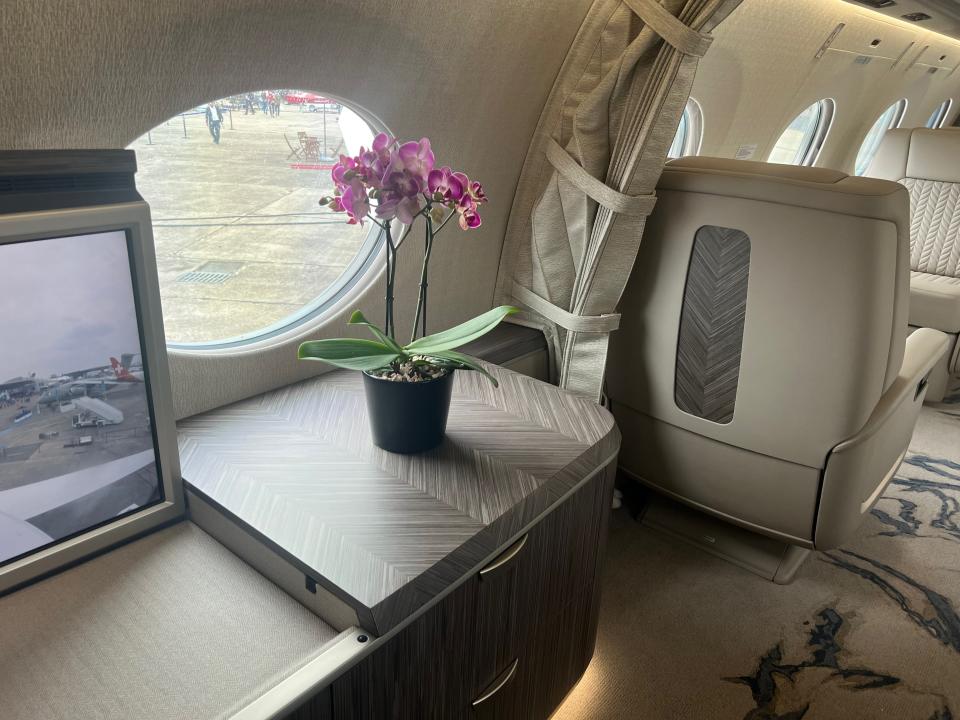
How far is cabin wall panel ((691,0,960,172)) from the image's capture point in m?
2.96

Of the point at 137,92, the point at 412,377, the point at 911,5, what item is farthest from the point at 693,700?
the point at 911,5

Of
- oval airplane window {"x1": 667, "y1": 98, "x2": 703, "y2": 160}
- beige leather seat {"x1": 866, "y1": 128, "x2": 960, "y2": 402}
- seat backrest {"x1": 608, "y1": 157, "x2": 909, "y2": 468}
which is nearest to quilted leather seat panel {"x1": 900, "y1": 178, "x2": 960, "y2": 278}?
beige leather seat {"x1": 866, "y1": 128, "x2": 960, "y2": 402}

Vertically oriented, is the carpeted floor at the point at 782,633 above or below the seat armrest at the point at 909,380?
below

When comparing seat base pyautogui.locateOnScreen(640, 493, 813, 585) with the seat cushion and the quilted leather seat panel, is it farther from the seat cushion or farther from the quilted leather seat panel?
the quilted leather seat panel

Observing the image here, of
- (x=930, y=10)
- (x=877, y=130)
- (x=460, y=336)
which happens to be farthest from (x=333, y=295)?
(x=877, y=130)

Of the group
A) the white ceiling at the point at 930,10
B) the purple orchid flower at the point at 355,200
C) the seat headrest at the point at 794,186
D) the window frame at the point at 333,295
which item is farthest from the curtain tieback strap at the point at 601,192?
the white ceiling at the point at 930,10

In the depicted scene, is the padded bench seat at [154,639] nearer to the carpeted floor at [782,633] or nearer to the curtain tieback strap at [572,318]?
the carpeted floor at [782,633]

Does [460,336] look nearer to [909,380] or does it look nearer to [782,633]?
[782,633]

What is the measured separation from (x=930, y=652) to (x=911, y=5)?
8.00ft

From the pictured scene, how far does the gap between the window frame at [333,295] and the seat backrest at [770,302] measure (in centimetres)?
75

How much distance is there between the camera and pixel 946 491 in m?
2.79

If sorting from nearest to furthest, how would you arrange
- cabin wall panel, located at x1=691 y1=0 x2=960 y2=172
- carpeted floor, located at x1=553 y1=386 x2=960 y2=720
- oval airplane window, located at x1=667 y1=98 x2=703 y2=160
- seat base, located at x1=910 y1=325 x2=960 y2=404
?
carpeted floor, located at x1=553 y1=386 x2=960 y2=720
cabin wall panel, located at x1=691 y1=0 x2=960 y2=172
oval airplane window, located at x1=667 y1=98 x2=703 y2=160
seat base, located at x1=910 y1=325 x2=960 y2=404

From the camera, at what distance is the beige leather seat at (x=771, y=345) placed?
5.46 ft

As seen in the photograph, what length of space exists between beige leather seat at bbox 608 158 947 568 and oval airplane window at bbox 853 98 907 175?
3.80 meters
